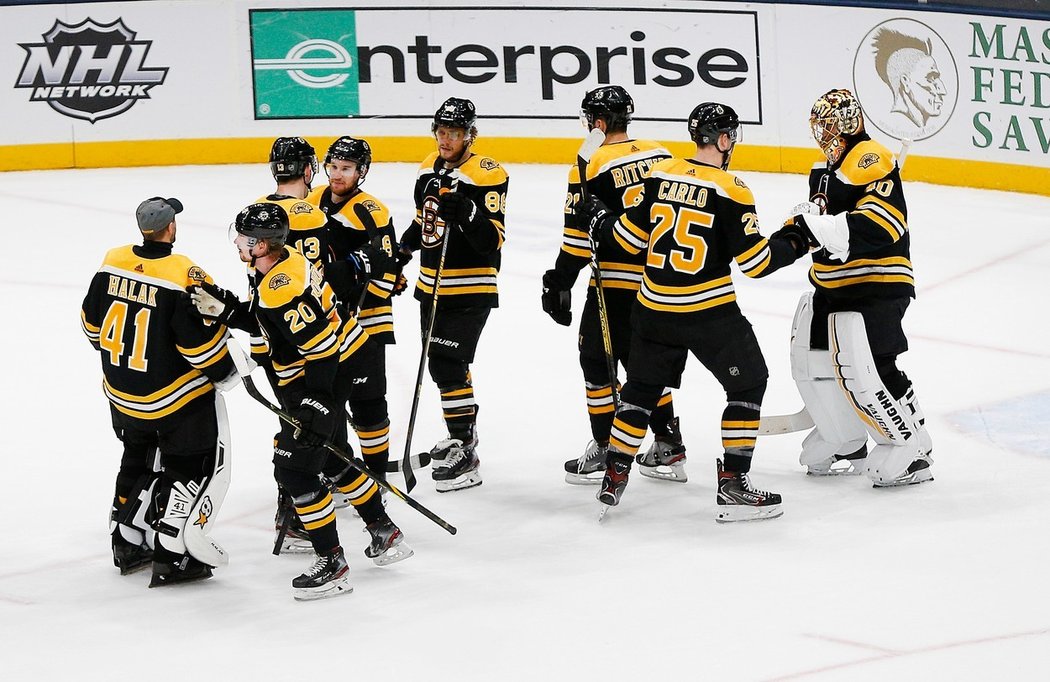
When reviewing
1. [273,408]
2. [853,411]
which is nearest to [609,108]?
[853,411]

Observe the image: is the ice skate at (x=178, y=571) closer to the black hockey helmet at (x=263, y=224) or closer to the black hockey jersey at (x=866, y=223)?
the black hockey helmet at (x=263, y=224)

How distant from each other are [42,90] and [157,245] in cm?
696

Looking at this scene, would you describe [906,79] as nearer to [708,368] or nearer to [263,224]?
[708,368]

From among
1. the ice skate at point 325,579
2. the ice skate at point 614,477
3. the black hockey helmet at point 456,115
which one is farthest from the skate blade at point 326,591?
the black hockey helmet at point 456,115

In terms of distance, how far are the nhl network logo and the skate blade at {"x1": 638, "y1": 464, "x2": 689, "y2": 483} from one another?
22.0 ft

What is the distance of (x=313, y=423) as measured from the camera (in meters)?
4.15

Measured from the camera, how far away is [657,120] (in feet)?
34.1

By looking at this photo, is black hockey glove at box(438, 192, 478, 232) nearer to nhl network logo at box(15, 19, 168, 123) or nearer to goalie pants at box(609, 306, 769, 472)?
goalie pants at box(609, 306, 769, 472)

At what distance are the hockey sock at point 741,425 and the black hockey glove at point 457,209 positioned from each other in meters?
1.08

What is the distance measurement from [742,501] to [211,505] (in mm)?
1721

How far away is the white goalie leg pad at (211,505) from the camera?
14.4 ft

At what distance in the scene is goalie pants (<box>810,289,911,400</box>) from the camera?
4.98m

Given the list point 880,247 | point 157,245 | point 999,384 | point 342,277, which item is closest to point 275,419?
point 342,277

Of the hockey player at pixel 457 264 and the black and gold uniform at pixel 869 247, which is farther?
the hockey player at pixel 457 264
